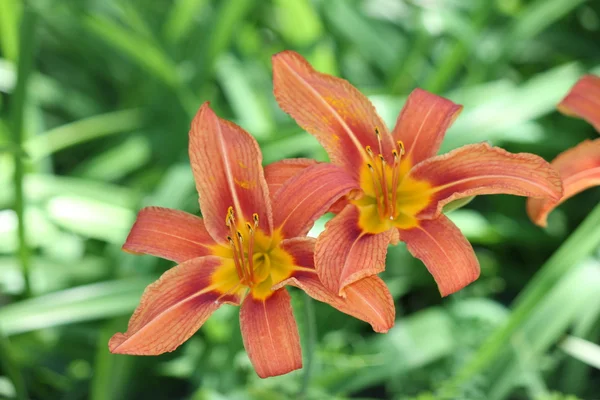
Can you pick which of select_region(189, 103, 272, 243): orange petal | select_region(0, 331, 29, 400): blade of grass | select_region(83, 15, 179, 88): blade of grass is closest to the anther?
select_region(189, 103, 272, 243): orange petal

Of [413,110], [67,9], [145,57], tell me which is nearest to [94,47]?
[67,9]

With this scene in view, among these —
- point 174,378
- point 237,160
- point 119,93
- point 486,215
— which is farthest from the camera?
point 119,93

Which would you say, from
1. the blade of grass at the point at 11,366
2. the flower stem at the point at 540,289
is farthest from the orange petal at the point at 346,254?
the blade of grass at the point at 11,366

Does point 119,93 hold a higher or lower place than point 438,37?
higher

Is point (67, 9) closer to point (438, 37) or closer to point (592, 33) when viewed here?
point (438, 37)

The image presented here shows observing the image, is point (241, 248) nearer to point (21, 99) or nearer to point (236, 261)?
point (236, 261)

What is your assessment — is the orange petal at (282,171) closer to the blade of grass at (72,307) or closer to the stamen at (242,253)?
the stamen at (242,253)

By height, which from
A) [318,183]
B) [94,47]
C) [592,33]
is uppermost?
[94,47]
